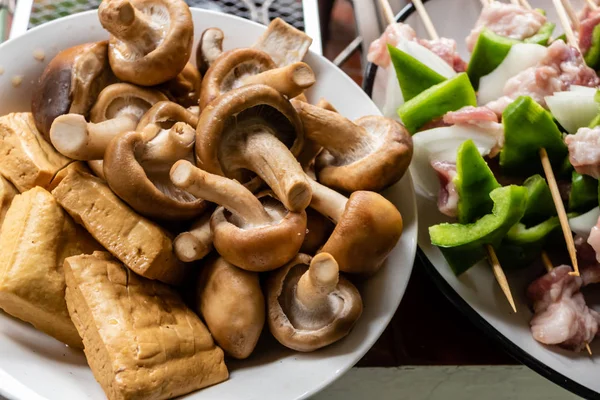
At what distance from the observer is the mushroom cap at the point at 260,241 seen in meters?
0.98

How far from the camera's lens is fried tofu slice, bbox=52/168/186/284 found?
1.02 metres

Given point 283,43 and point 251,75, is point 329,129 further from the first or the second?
point 283,43

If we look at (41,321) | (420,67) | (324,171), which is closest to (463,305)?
(324,171)

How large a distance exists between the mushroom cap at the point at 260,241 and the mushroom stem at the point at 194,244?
0.04 metres

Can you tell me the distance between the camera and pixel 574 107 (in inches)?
53.7

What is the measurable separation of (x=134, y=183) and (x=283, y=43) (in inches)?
23.7

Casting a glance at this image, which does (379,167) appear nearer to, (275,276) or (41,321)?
(275,276)

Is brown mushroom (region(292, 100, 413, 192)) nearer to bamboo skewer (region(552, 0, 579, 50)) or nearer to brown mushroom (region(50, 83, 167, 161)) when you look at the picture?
brown mushroom (region(50, 83, 167, 161))

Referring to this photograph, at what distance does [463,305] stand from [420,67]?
0.64 metres

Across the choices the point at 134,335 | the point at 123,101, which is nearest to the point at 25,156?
the point at 123,101

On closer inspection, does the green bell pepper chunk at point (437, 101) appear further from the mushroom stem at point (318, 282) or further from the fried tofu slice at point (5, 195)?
the fried tofu slice at point (5, 195)

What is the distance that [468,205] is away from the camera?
126 cm

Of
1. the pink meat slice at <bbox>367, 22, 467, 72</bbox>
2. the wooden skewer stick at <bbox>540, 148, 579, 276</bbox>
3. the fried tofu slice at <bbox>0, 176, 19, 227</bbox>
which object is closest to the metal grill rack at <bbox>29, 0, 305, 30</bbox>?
the pink meat slice at <bbox>367, 22, 467, 72</bbox>

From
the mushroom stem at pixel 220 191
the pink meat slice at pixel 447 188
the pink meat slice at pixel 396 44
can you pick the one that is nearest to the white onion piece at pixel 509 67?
the pink meat slice at pixel 396 44
